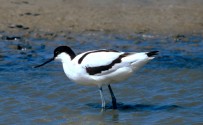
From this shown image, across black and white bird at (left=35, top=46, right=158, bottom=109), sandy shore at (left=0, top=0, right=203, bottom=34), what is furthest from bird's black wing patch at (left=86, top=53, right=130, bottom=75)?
sandy shore at (left=0, top=0, right=203, bottom=34)

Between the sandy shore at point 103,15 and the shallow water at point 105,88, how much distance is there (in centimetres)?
55

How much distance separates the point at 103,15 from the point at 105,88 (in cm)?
418

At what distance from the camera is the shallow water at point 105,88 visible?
783cm

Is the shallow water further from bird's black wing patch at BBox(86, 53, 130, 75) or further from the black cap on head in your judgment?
the black cap on head

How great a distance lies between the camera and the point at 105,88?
9266mm

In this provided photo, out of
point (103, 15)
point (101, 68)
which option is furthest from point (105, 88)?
point (103, 15)

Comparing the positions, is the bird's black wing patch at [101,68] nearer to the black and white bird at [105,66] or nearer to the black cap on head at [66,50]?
the black and white bird at [105,66]

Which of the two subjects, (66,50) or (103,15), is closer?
(66,50)

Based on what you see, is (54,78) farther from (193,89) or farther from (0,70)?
(193,89)

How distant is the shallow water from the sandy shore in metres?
0.55

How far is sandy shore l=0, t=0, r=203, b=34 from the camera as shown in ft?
41.3

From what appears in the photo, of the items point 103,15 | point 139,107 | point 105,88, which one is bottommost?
point 139,107

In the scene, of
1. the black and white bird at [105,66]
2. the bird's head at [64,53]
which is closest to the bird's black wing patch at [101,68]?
the black and white bird at [105,66]

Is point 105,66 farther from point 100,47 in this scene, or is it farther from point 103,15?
point 103,15
